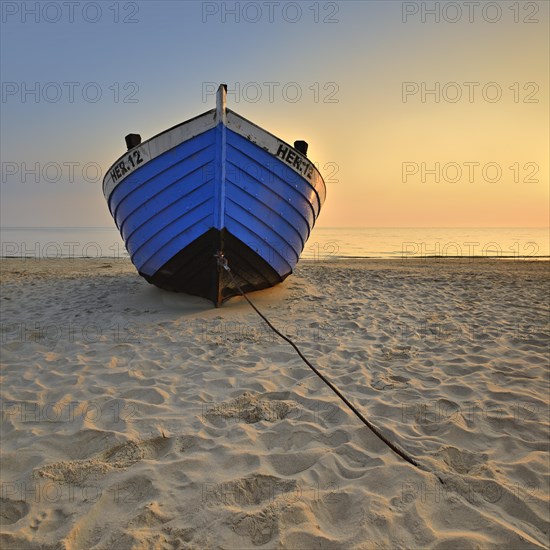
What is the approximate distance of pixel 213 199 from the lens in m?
5.18

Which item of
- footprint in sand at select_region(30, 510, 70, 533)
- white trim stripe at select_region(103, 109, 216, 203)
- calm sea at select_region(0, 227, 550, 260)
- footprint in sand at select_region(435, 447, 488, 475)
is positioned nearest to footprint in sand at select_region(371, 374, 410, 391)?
footprint in sand at select_region(435, 447, 488, 475)

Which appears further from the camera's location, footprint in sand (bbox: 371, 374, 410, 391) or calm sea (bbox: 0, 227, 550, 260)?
calm sea (bbox: 0, 227, 550, 260)

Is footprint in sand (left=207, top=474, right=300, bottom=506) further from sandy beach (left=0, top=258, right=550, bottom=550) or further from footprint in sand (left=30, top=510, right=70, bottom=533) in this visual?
footprint in sand (left=30, top=510, right=70, bottom=533)

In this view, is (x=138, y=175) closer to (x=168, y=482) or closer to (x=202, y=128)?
(x=202, y=128)

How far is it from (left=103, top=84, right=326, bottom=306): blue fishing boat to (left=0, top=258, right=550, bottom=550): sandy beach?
2.76 ft

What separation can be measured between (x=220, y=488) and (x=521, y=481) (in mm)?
1516

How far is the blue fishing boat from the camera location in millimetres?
5094

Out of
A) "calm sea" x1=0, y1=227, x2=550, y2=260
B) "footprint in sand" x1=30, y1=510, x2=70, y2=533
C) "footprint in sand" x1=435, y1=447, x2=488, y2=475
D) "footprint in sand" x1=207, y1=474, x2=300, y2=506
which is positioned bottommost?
"footprint in sand" x1=30, y1=510, x2=70, y2=533

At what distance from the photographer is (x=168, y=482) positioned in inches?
82.5

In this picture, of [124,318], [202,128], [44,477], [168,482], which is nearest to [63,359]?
[124,318]

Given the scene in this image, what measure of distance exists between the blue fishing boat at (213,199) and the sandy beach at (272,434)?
0.84 m

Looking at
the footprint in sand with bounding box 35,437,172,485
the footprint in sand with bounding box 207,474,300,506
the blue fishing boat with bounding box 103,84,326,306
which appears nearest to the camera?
the footprint in sand with bounding box 207,474,300,506

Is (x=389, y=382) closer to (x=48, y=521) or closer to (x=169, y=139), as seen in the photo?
(x=48, y=521)

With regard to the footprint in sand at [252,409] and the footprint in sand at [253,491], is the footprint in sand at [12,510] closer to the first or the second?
the footprint in sand at [253,491]
